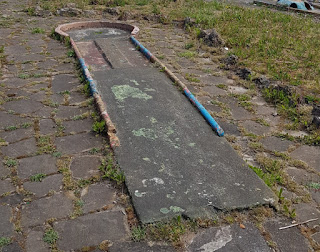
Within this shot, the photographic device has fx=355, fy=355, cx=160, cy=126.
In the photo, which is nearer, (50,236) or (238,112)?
(50,236)

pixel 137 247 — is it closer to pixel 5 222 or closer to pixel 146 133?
pixel 5 222

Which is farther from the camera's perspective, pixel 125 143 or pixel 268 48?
pixel 268 48

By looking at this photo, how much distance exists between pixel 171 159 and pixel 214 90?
2537mm

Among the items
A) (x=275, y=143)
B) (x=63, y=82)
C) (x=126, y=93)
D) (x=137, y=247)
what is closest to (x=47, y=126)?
(x=126, y=93)

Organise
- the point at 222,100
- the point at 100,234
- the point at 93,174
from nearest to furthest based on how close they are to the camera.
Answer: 1. the point at 100,234
2. the point at 93,174
3. the point at 222,100

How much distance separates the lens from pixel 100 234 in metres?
3.11

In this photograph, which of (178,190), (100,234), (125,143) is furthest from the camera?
(125,143)

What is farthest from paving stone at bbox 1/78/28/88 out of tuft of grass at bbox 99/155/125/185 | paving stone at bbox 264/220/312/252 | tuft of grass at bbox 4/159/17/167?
paving stone at bbox 264/220/312/252

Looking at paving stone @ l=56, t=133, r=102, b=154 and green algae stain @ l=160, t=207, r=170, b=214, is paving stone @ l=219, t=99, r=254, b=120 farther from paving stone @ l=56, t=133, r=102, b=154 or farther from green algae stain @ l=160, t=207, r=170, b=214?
green algae stain @ l=160, t=207, r=170, b=214

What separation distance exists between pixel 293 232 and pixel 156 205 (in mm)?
1281

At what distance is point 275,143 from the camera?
186 inches

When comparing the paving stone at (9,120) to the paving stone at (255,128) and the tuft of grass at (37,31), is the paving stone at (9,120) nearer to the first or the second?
the paving stone at (255,128)

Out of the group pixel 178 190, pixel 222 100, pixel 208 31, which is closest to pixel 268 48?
pixel 208 31

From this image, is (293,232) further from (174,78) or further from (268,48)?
(268,48)
